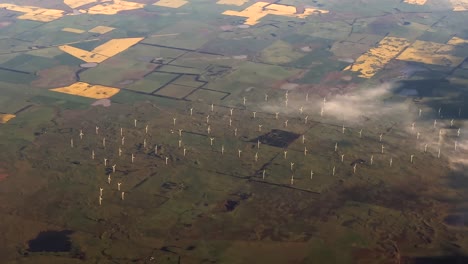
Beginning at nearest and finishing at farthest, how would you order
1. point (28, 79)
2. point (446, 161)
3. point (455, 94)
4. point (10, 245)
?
point (10, 245) < point (446, 161) < point (455, 94) < point (28, 79)

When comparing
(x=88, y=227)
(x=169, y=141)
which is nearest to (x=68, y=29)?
(x=169, y=141)

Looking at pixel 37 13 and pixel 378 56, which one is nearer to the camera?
pixel 378 56

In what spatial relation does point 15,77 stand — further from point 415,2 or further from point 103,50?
point 415,2

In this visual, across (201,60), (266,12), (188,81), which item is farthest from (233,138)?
(266,12)

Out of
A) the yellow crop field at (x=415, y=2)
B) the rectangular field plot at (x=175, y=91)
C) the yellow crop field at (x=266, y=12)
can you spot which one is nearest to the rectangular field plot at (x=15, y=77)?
the rectangular field plot at (x=175, y=91)

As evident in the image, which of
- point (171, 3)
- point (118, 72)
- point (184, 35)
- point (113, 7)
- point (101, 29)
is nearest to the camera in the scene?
point (118, 72)

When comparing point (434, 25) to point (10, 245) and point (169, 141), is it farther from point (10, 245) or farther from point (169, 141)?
point (10, 245)
